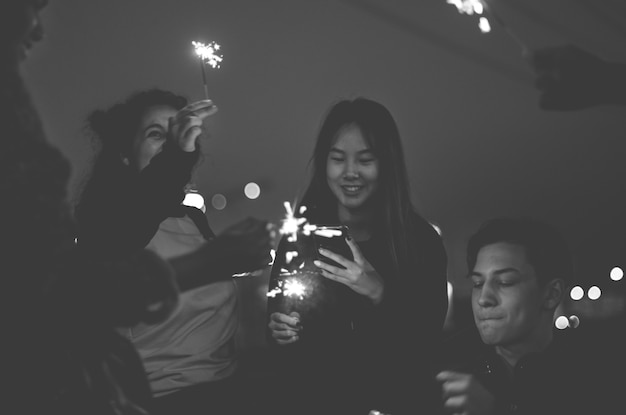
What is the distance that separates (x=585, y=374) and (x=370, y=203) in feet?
3.88

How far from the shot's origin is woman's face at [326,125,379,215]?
9.25 ft

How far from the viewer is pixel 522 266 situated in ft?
8.18

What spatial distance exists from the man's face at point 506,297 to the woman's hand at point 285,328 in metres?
0.77

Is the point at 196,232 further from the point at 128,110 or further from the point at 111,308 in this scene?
the point at 111,308

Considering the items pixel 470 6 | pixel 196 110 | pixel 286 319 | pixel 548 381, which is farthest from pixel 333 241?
pixel 470 6

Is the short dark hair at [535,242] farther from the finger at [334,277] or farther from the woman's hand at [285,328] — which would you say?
the woman's hand at [285,328]

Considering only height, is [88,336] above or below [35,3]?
below

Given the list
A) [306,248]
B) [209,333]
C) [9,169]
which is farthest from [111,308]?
[306,248]

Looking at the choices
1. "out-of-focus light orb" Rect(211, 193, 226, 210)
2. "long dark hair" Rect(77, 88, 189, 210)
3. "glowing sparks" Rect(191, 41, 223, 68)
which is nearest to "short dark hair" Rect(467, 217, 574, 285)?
"glowing sparks" Rect(191, 41, 223, 68)

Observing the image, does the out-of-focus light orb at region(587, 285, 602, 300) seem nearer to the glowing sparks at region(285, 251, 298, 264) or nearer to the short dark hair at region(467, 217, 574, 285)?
the short dark hair at region(467, 217, 574, 285)

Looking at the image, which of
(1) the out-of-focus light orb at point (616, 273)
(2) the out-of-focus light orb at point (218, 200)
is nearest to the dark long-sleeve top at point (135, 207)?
(2) the out-of-focus light orb at point (218, 200)

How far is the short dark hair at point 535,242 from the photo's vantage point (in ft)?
8.31

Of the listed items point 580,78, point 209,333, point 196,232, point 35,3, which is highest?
point 35,3

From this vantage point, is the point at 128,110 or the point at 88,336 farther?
the point at 128,110
